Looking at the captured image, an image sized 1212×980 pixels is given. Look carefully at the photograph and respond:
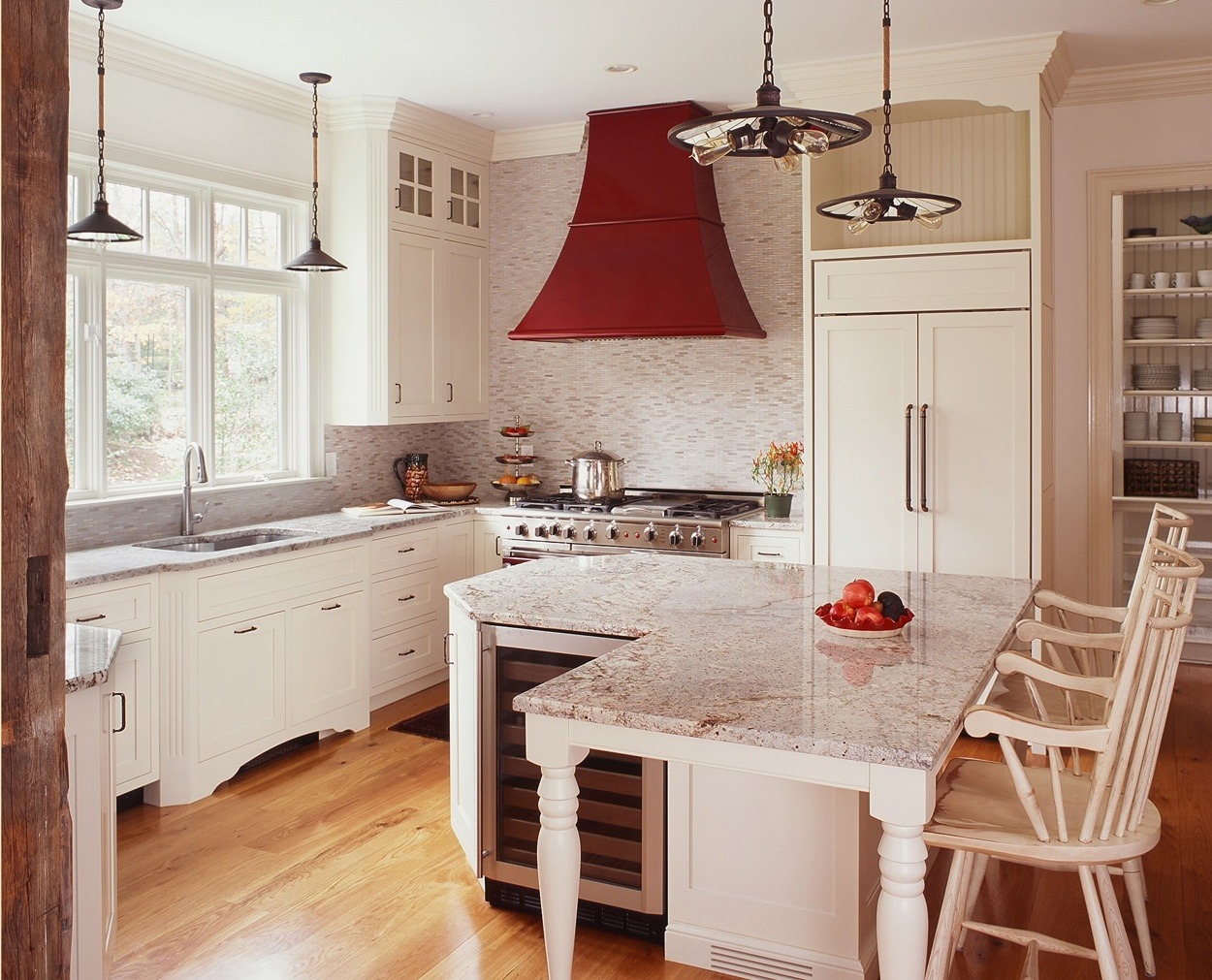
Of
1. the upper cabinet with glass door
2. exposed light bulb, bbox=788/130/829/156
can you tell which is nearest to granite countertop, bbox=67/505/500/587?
the upper cabinet with glass door

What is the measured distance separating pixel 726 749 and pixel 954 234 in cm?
378

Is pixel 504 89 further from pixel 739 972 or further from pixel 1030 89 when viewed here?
pixel 739 972

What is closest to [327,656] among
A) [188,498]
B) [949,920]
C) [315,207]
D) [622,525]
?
[188,498]

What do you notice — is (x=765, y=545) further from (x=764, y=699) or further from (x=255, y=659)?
(x=764, y=699)

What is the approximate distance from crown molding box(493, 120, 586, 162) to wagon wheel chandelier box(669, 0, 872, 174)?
145 inches

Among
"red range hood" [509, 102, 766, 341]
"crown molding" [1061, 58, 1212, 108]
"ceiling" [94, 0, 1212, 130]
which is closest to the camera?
"ceiling" [94, 0, 1212, 130]

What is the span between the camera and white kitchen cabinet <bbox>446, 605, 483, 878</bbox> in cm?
306

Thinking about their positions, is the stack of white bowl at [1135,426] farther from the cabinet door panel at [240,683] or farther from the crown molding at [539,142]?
the cabinet door panel at [240,683]

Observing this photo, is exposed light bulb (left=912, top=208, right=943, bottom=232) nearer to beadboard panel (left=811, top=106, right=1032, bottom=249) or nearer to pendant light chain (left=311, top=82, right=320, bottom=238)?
beadboard panel (left=811, top=106, right=1032, bottom=249)

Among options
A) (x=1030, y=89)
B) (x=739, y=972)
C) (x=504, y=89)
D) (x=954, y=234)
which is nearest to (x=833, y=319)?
(x=954, y=234)

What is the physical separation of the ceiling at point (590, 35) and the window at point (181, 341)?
0.70m

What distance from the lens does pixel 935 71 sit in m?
4.61

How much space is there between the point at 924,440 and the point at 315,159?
3105 mm

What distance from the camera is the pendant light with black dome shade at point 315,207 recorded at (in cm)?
460
